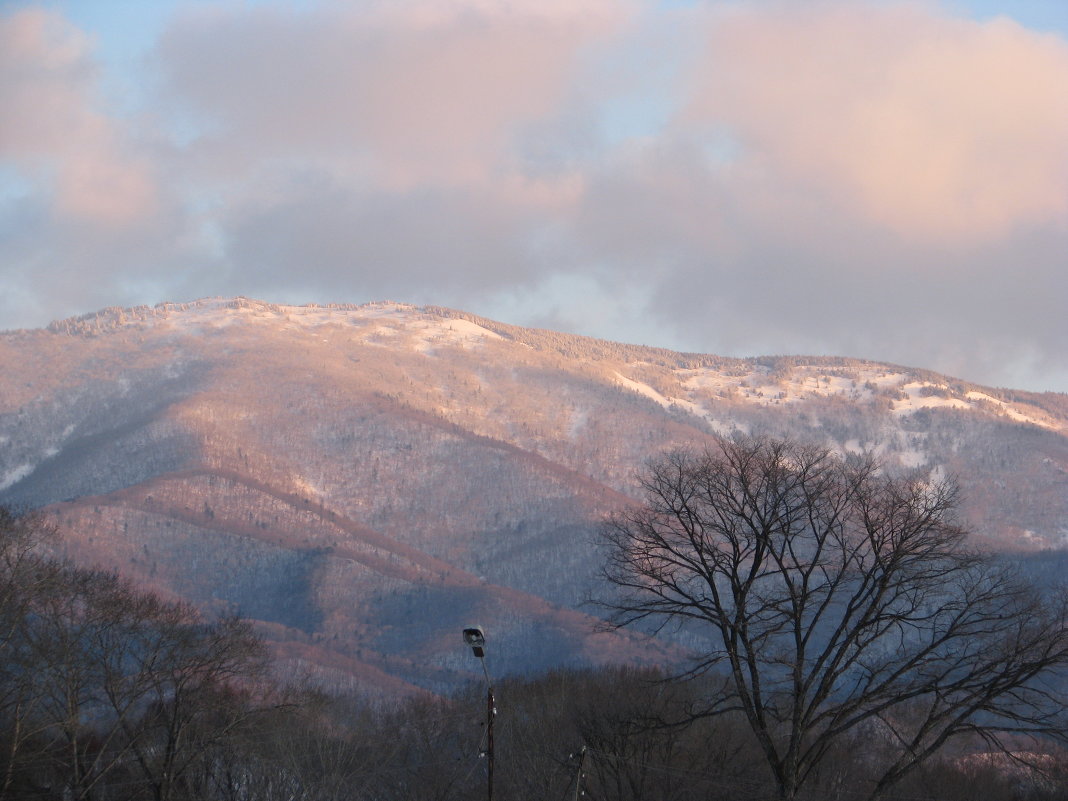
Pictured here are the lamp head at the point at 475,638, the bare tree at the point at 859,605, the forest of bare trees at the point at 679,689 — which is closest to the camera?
the lamp head at the point at 475,638

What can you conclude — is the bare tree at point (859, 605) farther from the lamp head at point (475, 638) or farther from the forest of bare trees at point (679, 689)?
the lamp head at point (475, 638)

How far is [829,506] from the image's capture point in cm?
3978

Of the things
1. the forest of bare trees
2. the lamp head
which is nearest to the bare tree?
the forest of bare trees

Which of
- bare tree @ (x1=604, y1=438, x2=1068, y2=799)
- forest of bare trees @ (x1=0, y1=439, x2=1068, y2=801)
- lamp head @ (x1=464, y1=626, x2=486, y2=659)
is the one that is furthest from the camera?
forest of bare trees @ (x1=0, y1=439, x2=1068, y2=801)

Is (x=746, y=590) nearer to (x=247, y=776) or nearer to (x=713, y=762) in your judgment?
(x=713, y=762)

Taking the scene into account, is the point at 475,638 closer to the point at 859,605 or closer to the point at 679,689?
the point at 859,605

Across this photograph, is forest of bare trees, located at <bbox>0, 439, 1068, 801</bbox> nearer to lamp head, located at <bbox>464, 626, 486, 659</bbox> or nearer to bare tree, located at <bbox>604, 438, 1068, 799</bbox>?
bare tree, located at <bbox>604, 438, 1068, 799</bbox>

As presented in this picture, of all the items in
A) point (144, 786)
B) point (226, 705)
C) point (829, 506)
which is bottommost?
point (144, 786)

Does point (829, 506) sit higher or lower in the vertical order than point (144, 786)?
higher

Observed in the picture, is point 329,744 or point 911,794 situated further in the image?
point 329,744

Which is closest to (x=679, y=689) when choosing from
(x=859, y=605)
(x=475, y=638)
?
(x=859, y=605)

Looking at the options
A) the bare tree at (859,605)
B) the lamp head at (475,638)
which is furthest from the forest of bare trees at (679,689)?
the lamp head at (475,638)

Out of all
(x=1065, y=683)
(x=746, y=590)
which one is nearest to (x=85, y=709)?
(x=746, y=590)

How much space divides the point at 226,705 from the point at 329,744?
14818 millimetres
